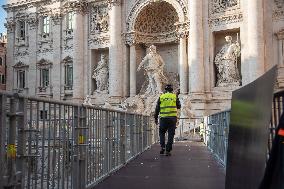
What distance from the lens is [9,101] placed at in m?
4.22

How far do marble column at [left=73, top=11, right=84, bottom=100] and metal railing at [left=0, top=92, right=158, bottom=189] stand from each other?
21.4 m

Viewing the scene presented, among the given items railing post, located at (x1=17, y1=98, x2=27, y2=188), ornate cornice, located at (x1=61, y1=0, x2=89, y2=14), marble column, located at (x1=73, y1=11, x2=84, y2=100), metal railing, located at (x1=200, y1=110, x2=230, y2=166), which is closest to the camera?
railing post, located at (x1=17, y1=98, x2=27, y2=188)

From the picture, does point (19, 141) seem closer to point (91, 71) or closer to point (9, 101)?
point (9, 101)

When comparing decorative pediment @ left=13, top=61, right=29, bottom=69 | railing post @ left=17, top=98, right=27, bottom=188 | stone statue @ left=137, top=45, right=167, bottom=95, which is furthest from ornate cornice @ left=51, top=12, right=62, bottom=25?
railing post @ left=17, top=98, right=27, bottom=188

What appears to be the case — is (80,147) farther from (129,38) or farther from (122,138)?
(129,38)

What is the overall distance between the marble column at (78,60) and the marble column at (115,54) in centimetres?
282

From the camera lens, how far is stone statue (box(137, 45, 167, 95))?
27.2m

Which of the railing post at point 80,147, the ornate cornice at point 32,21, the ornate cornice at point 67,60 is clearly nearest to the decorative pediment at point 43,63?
the ornate cornice at point 67,60

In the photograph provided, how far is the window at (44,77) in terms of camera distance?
3338cm

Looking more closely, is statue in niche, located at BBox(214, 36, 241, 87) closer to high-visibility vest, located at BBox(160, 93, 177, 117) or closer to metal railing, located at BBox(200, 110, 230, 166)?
metal railing, located at BBox(200, 110, 230, 166)

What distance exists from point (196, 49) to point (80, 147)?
64.8 feet

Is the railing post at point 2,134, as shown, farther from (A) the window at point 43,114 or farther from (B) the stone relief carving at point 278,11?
(B) the stone relief carving at point 278,11

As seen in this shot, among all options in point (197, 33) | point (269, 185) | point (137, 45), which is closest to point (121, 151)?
point (269, 185)

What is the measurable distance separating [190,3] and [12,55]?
16.8 meters
